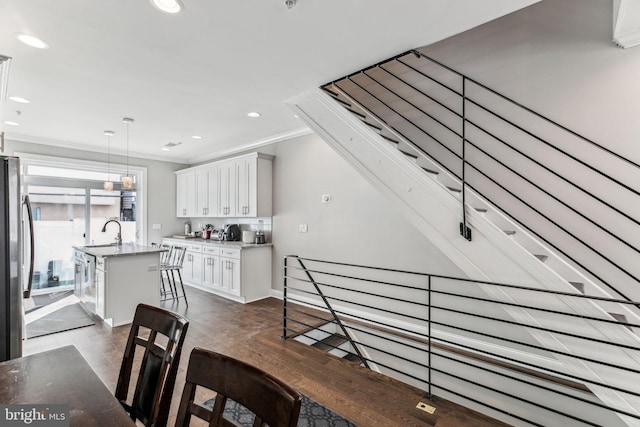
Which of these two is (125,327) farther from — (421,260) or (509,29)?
(509,29)

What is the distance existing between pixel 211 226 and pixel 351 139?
4.51m

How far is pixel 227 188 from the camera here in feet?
18.4

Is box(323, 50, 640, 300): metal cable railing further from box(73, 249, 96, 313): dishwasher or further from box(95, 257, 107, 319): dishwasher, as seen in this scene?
box(73, 249, 96, 313): dishwasher

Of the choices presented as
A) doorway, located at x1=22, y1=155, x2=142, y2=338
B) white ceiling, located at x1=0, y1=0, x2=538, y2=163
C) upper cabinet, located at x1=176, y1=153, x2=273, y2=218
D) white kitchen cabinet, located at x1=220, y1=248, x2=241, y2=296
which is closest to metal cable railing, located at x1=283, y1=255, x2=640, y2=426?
white kitchen cabinet, located at x1=220, y1=248, x2=241, y2=296

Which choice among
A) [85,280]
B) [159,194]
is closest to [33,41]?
[85,280]

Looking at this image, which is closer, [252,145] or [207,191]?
[252,145]

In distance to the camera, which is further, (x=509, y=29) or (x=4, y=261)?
(x=509, y=29)

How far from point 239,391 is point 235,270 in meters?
4.25

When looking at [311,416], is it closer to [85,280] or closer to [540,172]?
[540,172]

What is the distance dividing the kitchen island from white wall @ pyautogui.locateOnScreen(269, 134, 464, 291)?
190 cm

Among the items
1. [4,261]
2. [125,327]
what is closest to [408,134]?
[4,261]

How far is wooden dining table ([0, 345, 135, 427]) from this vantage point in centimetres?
96

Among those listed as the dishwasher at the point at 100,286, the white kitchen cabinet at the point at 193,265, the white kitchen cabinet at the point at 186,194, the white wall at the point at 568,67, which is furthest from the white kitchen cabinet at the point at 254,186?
the white wall at the point at 568,67

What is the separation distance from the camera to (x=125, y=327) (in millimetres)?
3822
